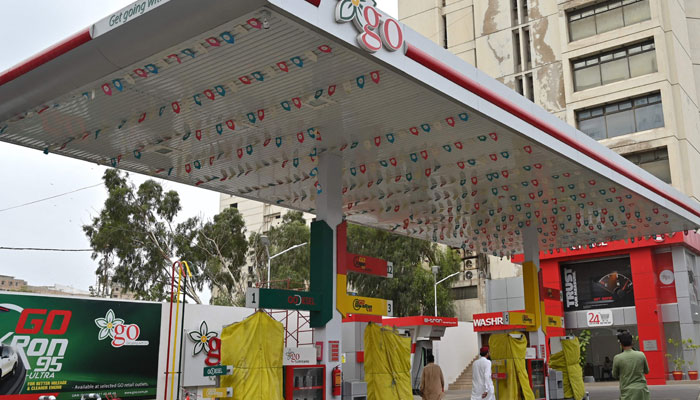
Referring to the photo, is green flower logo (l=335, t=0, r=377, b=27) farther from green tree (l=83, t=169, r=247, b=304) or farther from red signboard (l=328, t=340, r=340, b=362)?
green tree (l=83, t=169, r=247, b=304)

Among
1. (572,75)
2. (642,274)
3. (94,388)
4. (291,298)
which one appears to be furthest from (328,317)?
(572,75)

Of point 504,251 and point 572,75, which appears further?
point 572,75

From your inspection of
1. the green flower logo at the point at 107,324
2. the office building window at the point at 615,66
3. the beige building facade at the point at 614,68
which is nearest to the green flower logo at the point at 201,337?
the green flower logo at the point at 107,324

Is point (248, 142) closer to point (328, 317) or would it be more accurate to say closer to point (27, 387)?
point (328, 317)

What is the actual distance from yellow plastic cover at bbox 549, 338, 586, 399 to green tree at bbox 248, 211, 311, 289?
26055 mm

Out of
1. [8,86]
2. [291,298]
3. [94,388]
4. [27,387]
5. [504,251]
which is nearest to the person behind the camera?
[8,86]

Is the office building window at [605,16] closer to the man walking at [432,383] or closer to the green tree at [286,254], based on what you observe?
the green tree at [286,254]

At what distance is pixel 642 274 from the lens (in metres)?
28.7

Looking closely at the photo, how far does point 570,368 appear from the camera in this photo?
1723 centimetres

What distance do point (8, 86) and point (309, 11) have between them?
4.51m

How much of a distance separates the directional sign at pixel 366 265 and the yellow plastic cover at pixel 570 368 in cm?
695

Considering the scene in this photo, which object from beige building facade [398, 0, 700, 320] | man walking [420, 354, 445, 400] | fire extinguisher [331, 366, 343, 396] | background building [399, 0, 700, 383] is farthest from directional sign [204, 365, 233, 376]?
beige building facade [398, 0, 700, 320]

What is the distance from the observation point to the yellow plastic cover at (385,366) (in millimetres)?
11898

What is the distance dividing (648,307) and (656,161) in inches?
269
